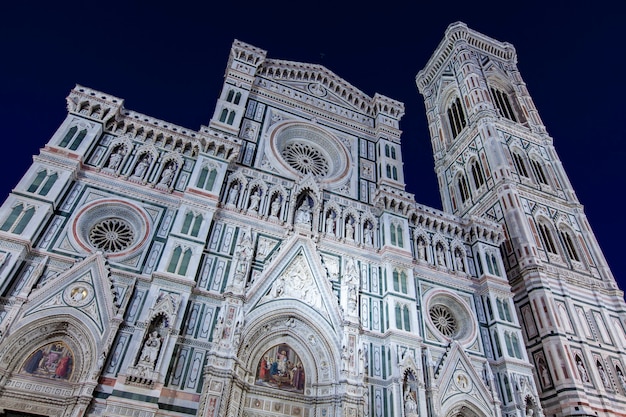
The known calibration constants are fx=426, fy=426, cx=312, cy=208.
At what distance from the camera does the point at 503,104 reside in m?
30.7

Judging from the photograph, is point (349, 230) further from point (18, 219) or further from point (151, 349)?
point (18, 219)

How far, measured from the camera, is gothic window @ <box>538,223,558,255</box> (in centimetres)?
2190

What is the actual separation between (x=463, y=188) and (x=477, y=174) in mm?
1446

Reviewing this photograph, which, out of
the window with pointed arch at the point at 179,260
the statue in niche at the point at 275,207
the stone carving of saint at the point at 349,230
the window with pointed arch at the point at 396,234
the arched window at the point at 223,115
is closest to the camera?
the window with pointed arch at the point at 179,260

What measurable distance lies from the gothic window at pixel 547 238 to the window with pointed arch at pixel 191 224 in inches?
685

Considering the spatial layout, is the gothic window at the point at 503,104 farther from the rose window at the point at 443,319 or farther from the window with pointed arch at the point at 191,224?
the window with pointed arch at the point at 191,224

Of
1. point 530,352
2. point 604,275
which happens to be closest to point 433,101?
point 604,275

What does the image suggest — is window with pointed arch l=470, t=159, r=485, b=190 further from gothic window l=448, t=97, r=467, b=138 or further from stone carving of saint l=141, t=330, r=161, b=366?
stone carving of saint l=141, t=330, r=161, b=366

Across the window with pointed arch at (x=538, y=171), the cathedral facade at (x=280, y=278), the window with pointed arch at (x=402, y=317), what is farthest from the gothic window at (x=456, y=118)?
the window with pointed arch at (x=402, y=317)

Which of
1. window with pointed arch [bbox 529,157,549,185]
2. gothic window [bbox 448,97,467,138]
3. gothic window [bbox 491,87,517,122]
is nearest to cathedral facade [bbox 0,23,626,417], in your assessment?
window with pointed arch [bbox 529,157,549,185]

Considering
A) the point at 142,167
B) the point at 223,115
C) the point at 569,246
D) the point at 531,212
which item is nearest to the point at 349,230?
the point at 223,115

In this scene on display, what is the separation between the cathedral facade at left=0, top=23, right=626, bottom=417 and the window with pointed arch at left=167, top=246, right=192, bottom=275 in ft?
0.22

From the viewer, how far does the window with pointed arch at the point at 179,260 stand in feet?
42.7

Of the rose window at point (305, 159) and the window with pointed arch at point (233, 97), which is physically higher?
the window with pointed arch at point (233, 97)
